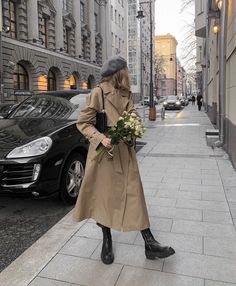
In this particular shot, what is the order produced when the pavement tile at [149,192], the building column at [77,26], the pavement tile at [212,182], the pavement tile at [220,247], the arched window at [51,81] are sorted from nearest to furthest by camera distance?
the pavement tile at [220,247] → the pavement tile at [149,192] → the pavement tile at [212,182] → the arched window at [51,81] → the building column at [77,26]

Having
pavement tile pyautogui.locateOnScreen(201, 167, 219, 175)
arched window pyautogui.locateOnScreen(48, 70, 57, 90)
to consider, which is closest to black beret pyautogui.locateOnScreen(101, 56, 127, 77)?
pavement tile pyautogui.locateOnScreen(201, 167, 219, 175)

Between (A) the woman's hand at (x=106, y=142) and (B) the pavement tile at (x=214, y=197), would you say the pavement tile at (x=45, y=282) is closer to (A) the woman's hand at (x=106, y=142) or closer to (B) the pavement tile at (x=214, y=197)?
(A) the woman's hand at (x=106, y=142)

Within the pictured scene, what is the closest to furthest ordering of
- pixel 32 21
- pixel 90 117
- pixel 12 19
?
pixel 90 117
pixel 12 19
pixel 32 21

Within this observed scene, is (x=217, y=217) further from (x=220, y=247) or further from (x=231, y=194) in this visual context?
(x=231, y=194)

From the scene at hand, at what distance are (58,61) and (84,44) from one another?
407 inches

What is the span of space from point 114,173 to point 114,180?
65mm

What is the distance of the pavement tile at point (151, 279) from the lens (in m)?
2.97

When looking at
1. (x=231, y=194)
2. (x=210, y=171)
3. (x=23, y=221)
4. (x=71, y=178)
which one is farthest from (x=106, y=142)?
(x=210, y=171)

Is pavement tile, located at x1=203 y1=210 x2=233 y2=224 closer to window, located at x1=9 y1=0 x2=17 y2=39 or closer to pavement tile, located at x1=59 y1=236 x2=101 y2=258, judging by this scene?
pavement tile, located at x1=59 y1=236 x2=101 y2=258

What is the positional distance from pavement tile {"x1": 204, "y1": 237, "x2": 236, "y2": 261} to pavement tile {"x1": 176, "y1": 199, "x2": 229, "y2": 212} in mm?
1045

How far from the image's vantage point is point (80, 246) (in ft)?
12.2

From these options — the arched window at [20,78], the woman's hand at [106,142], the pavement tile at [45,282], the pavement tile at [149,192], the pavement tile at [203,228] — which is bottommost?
the pavement tile at [45,282]

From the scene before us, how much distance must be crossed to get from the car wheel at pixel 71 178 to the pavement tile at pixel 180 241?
1.56m

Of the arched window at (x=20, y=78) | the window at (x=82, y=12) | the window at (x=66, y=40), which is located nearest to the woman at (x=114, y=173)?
the arched window at (x=20, y=78)
